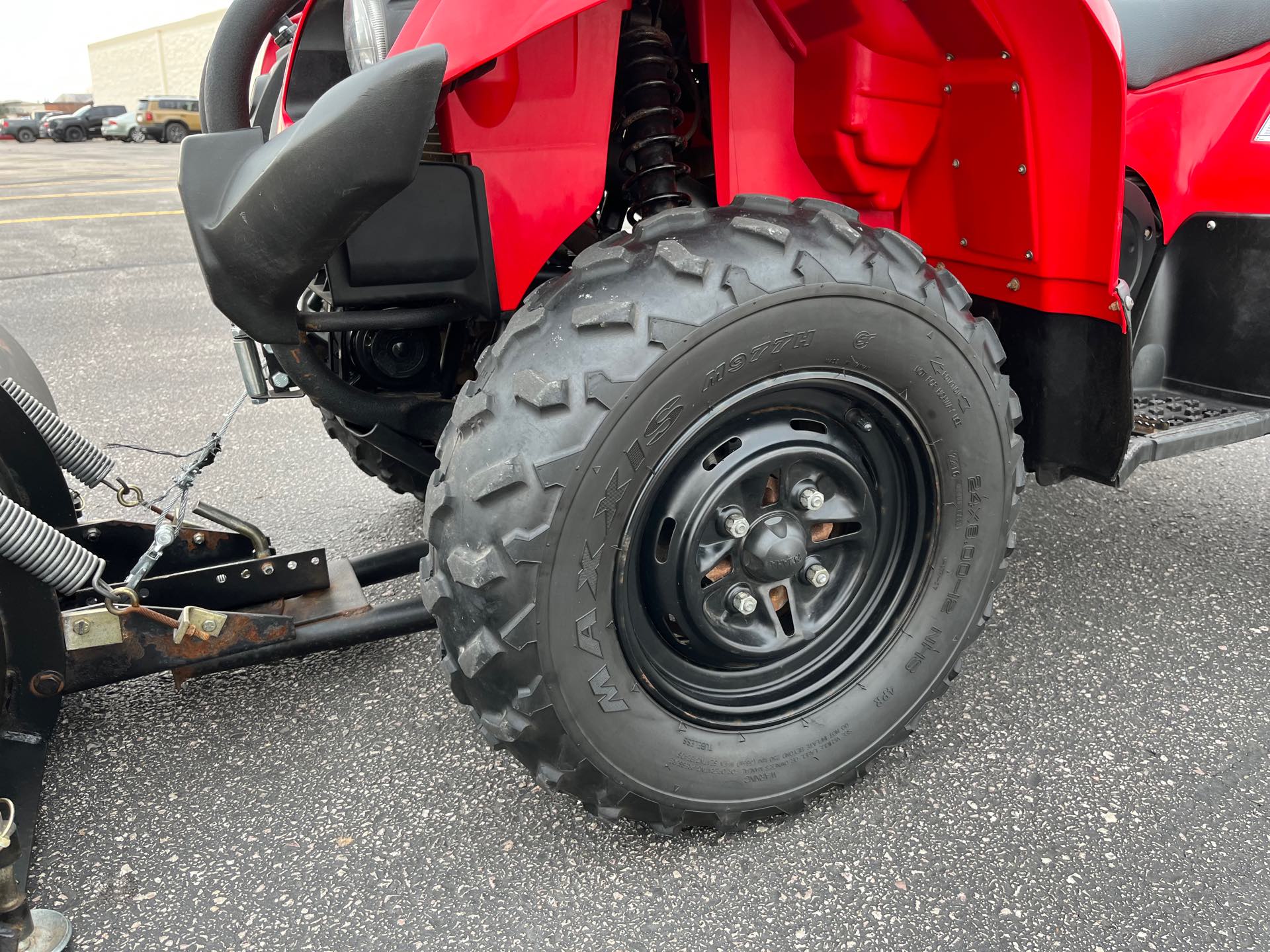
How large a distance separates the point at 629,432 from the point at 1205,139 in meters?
1.88

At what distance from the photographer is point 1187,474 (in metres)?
3.51

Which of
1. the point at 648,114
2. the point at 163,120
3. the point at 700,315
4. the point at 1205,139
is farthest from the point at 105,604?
the point at 163,120

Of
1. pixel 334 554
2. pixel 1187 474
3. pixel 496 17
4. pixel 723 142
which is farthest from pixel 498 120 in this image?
pixel 1187 474

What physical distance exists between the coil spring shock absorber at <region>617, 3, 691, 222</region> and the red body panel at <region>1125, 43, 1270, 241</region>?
118 cm

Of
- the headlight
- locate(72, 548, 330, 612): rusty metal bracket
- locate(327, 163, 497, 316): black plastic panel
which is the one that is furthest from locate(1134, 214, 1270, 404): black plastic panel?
locate(72, 548, 330, 612): rusty metal bracket

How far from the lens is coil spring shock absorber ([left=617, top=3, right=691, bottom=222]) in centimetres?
175

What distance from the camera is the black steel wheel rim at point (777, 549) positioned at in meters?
1.67

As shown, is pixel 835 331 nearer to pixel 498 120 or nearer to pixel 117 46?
pixel 498 120

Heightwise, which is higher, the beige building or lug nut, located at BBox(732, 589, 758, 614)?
the beige building

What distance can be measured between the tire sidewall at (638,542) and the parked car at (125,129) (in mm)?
39142

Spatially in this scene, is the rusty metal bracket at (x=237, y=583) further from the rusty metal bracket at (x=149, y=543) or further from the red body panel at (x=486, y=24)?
the red body panel at (x=486, y=24)

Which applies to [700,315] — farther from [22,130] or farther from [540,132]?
[22,130]

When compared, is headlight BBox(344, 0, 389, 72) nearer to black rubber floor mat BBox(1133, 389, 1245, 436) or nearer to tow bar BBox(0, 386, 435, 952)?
tow bar BBox(0, 386, 435, 952)

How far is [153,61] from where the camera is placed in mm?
61375
